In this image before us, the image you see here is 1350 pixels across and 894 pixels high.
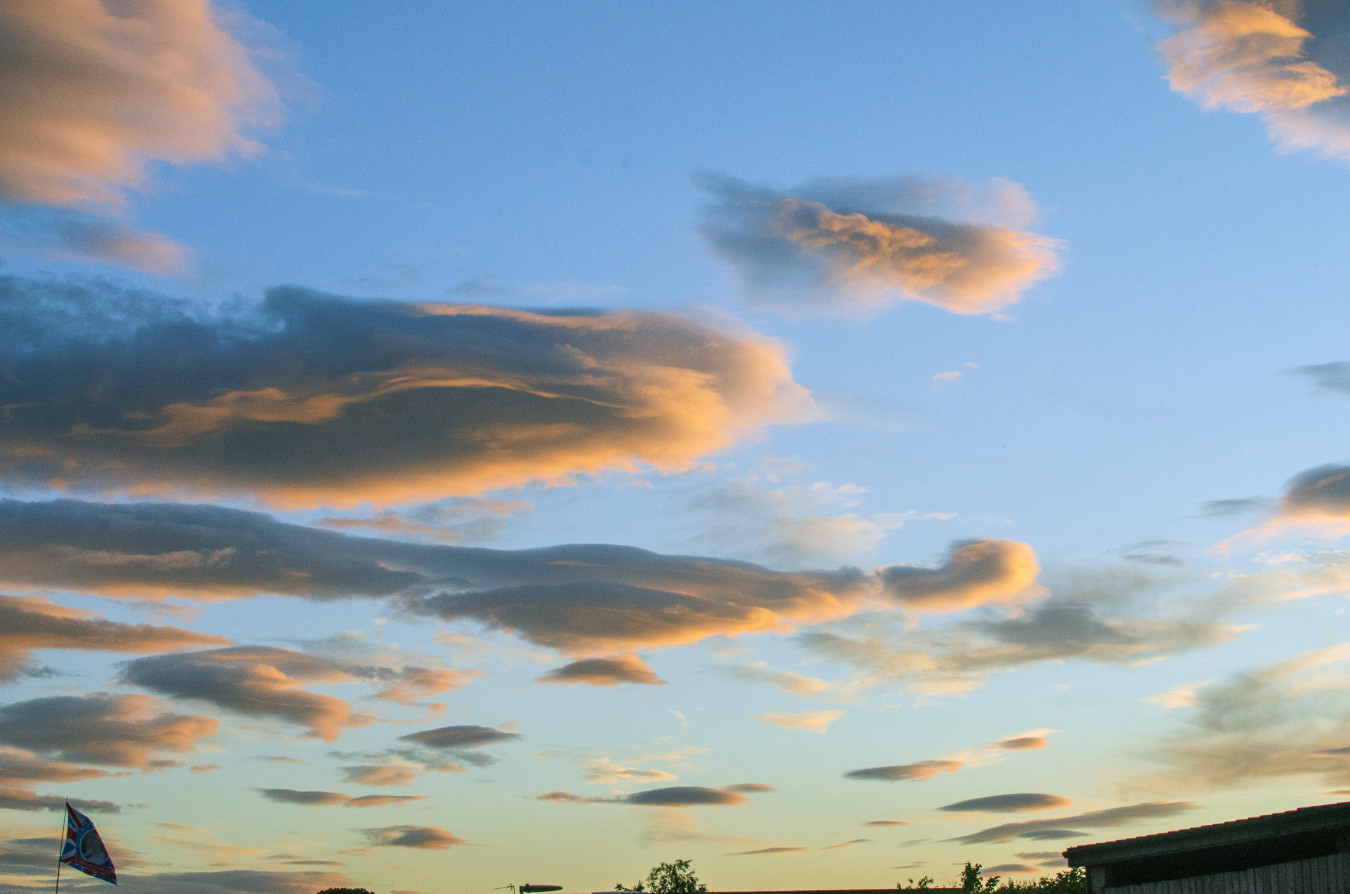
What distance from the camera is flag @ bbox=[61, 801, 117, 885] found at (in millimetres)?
48062

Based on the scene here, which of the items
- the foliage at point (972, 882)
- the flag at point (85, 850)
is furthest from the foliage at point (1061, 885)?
the flag at point (85, 850)

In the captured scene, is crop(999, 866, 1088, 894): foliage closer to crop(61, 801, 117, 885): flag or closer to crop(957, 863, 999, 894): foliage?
crop(957, 863, 999, 894): foliage

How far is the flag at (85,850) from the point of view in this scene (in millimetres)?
48062

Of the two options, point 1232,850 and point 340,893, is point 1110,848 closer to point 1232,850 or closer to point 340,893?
point 1232,850

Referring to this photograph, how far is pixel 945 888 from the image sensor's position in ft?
188

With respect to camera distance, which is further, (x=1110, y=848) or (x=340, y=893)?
(x=340, y=893)

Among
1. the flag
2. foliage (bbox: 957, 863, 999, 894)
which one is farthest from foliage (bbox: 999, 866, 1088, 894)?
the flag

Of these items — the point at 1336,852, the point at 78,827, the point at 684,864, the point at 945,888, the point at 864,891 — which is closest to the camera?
the point at 1336,852

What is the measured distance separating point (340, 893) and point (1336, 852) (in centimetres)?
7068

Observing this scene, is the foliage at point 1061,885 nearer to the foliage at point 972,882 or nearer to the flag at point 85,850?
the foliage at point 972,882

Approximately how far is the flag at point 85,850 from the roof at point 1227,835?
39.6 m

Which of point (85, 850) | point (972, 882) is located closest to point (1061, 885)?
point (972, 882)

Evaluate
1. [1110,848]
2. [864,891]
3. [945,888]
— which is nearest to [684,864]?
[864,891]

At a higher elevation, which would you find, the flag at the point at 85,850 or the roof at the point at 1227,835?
the roof at the point at 1227,835
